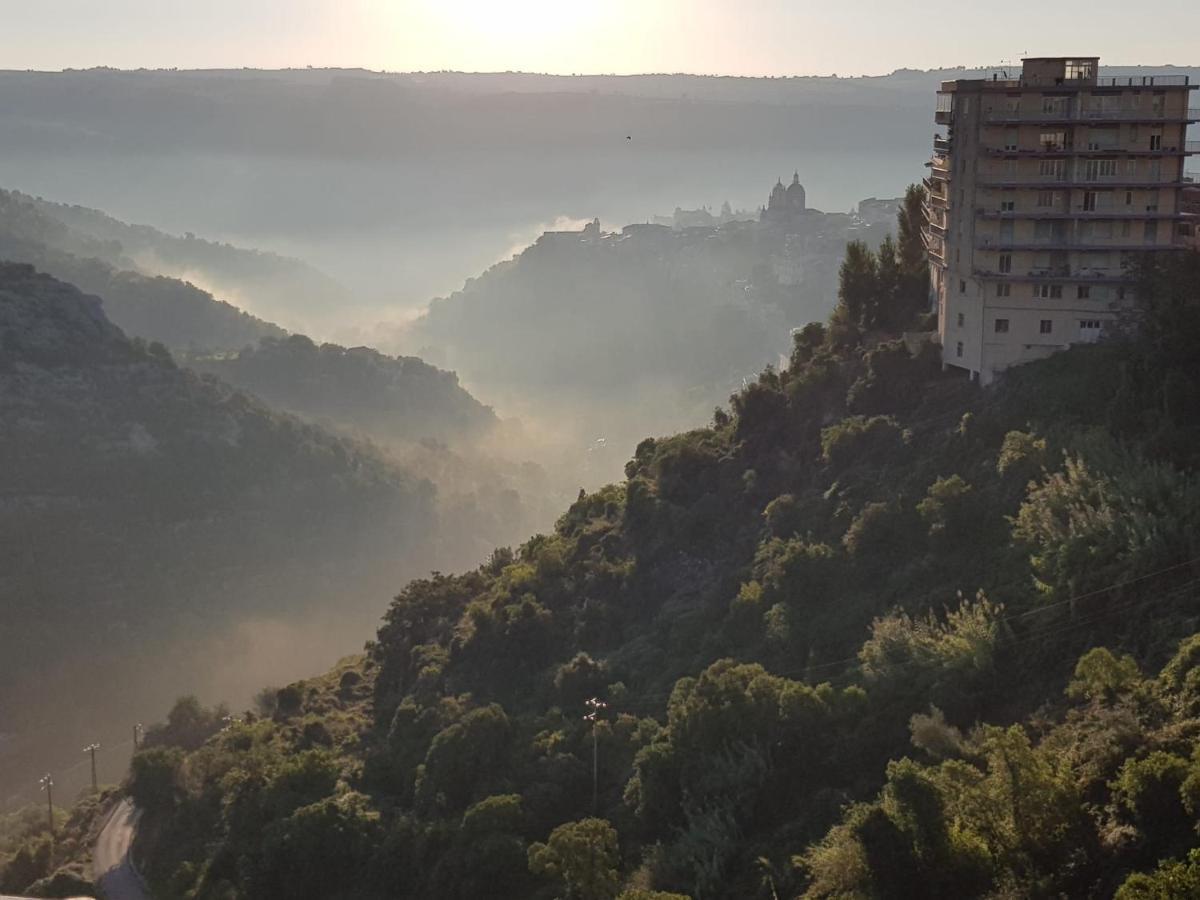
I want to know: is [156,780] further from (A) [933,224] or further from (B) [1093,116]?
(B) [1093,116]

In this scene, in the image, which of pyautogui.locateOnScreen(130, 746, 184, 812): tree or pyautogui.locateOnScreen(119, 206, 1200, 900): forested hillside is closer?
pyautogui.locateOnScreen(119, 206, 1200, 900): forested hillside

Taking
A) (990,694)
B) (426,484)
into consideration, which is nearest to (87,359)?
(426,484)

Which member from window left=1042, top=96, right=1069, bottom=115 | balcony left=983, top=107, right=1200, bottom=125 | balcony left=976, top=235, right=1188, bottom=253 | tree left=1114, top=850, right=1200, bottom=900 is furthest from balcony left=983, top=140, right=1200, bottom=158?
tree left=1114, top=850, right=1200, bottom=900

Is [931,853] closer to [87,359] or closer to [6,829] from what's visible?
[6,829]

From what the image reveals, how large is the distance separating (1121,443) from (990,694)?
1431 centimetres

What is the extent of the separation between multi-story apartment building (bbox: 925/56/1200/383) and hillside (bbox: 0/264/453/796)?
290 feet

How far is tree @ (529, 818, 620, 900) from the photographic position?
4138 cm

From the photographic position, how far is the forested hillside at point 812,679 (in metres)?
34.2

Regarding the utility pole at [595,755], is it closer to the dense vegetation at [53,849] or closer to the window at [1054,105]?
the dense vegetation at [53,849]

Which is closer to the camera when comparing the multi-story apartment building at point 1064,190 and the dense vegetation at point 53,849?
the multi-story apartment building at point 1064,190

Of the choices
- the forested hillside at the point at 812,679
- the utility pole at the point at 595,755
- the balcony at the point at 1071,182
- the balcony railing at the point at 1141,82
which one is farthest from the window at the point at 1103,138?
the utility pole at the point at 595,755

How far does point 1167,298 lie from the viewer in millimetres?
→ 57312

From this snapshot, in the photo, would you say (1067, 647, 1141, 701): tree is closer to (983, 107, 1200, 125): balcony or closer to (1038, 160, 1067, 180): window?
(1038, 160, 1067, 180): window

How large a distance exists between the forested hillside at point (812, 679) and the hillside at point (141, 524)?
151ft
